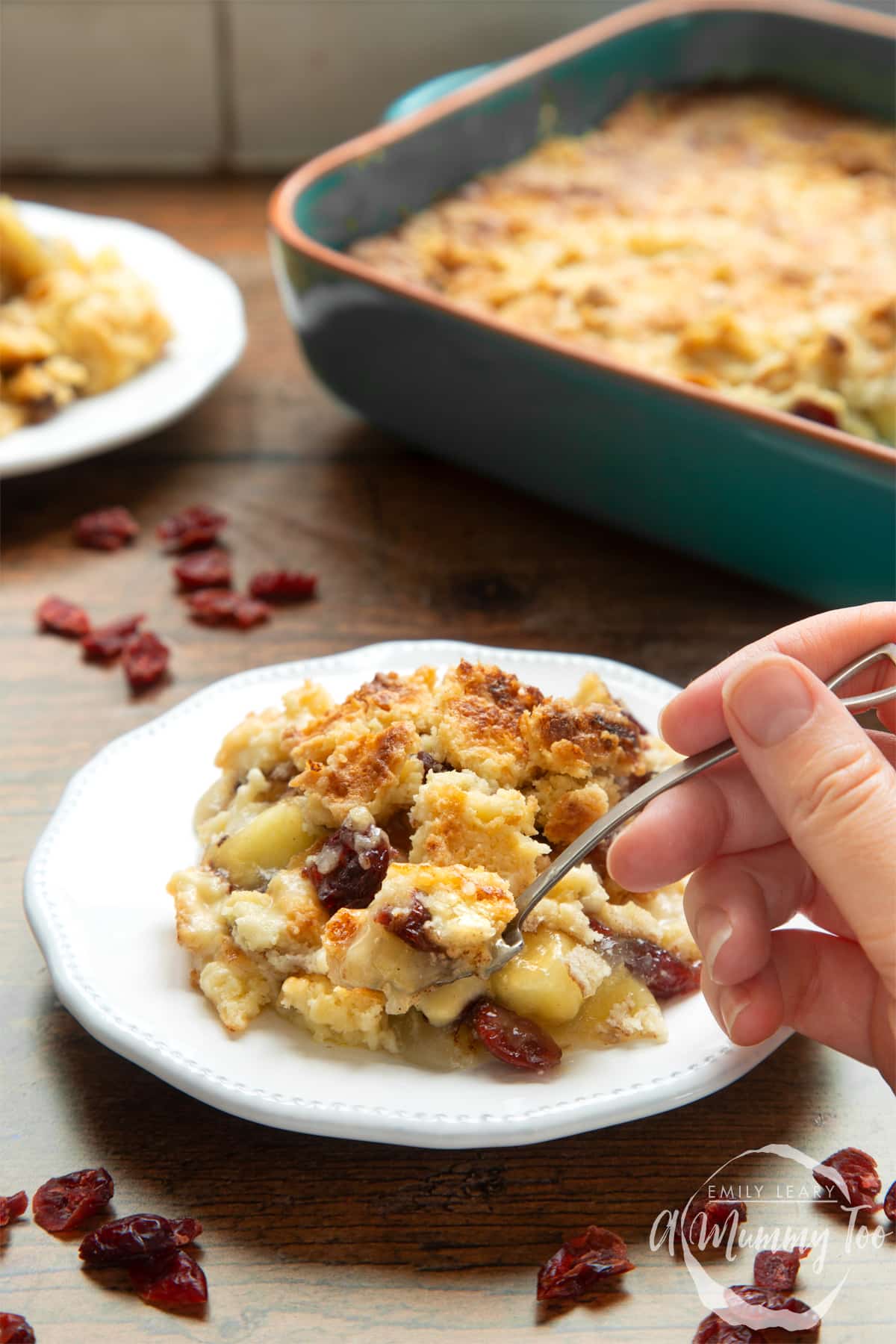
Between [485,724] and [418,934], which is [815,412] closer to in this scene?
[485,724]

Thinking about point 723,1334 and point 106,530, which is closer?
point 723,1334

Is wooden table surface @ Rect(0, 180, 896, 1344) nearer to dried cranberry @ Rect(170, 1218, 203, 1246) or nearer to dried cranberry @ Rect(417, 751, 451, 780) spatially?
dried cranberry @ Rect(170, 1218, 203, 1246)

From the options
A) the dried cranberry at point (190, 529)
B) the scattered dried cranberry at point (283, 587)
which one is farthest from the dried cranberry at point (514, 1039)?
the dried cranberry at point (190, 529)

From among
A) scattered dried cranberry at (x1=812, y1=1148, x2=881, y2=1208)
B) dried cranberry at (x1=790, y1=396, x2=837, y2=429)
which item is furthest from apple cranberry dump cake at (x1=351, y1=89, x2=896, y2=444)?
scattered dried cranberry at (x1=812, y1=1148, x2=881, y2=1208)

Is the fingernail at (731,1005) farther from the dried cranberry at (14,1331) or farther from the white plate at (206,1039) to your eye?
the dried cranberry at (14,1331)

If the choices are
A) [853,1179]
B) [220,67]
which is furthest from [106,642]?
[220,67]

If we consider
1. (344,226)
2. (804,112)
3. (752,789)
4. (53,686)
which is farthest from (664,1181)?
(804,112)

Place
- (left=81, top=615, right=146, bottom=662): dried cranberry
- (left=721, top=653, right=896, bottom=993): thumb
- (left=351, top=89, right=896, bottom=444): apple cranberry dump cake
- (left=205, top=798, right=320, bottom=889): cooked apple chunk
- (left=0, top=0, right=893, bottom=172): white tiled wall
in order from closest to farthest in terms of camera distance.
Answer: (left=721, top=653, right=896, bottom=993): thumb → (left=205, top=798, right=320, bottom=889): cooked apple chunk → (left=81, top=615, right=146, bottom=662): dried cranberry → (left=351, top=89, right=896, bottom=444): apple cranberry dump cake → (left=0, top=0, right=893, bottom=172): white tiled wall
